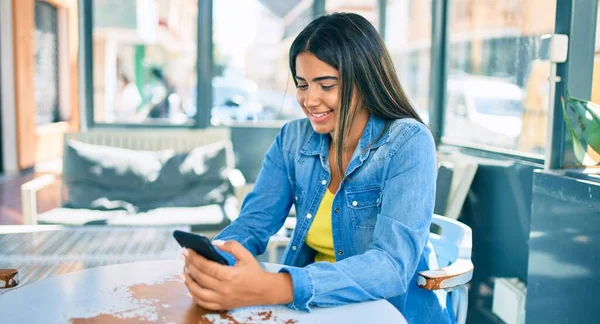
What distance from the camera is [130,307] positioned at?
1204 mm

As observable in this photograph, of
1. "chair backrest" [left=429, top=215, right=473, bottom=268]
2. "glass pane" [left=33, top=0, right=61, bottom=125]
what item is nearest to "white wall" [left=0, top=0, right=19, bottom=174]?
"glass pane" [left=33, top=0, right=61, bottom=125]

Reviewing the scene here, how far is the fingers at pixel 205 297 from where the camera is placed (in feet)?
3.81

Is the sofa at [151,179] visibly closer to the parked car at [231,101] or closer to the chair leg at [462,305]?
the parked car at [231,101]

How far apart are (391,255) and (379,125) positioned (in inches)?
15.8

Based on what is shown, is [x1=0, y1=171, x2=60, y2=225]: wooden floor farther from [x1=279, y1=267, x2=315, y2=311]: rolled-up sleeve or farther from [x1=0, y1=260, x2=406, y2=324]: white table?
[x1=279, y1=267, x2=315, y2=311]: rolled-up sleeve

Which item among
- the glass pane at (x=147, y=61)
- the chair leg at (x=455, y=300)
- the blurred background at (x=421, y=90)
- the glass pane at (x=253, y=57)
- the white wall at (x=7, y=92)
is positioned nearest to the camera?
the chair leg at (x=455, y=300)

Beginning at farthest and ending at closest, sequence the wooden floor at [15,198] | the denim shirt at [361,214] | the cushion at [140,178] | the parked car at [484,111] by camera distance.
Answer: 1. the wooden floor at [15,198]
2. the cushion at [140,178]
3. the parked car at [484,111]
4. the denim shirt at [361,214]

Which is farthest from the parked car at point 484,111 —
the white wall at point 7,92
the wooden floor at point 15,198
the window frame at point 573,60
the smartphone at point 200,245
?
the white wall at point 7,92

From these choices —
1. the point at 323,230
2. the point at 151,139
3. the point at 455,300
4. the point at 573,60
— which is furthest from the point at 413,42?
the point at 323,230

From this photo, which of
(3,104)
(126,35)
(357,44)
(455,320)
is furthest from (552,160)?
(3,104)

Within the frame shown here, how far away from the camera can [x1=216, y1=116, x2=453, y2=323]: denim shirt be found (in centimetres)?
125

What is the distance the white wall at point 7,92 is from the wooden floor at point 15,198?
10.3 inches

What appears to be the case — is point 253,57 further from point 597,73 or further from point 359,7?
point 597,73

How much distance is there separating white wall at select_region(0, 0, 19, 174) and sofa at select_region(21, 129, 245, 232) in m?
4.38
